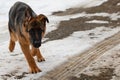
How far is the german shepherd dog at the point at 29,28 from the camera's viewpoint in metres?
6.96

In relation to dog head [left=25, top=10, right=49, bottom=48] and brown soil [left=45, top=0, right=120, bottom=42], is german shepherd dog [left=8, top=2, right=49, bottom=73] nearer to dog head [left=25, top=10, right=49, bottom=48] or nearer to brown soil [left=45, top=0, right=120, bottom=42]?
dog head [left=25, top=10, right=49, bottom=48]

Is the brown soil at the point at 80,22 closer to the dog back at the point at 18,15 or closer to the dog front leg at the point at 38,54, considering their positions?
the dog front leg at the point at 38,54

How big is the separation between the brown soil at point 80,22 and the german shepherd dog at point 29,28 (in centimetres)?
277

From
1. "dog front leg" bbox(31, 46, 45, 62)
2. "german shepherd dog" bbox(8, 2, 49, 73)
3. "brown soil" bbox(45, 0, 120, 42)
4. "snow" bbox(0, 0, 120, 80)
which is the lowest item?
"brown soil" bbox(45, 0, 120, 42)

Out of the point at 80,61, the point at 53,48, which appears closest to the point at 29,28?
the point at 80,61

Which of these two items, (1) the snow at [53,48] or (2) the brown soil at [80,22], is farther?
(2) the brown soil at [80,22]

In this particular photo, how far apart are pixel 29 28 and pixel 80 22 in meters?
6.49

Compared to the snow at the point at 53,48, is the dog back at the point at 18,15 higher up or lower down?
higher up

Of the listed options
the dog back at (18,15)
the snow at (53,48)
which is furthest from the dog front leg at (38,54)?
the dog back at (18,15)

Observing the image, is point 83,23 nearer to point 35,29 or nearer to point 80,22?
point 80,22

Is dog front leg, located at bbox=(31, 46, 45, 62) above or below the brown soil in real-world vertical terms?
above

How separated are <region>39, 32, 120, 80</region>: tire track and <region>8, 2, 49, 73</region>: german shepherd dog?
431mm

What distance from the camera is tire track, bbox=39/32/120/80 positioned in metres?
7.64

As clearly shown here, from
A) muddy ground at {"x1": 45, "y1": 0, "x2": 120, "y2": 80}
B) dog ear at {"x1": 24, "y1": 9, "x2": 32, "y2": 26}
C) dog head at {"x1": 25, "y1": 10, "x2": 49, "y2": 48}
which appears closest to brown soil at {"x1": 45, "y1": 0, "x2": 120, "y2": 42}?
muddy ground at {"x1": 45, "y1": 0, "x2": 120, "y2": 80}
